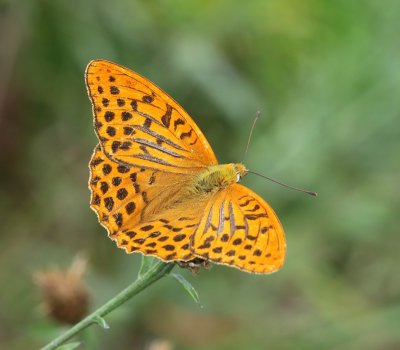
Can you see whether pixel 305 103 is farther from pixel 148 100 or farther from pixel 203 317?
pixel 148 100

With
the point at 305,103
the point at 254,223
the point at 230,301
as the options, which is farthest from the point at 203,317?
the point at 254,223

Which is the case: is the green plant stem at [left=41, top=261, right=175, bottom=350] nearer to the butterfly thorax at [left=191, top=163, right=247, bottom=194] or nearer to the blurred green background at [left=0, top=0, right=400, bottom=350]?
the butterfly thorax at [left=191, top=163, right=247, bottom=194]

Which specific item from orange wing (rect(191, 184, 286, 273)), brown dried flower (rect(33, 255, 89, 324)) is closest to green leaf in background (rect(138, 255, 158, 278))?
orange wing (rect(191, 184, 286, 273))

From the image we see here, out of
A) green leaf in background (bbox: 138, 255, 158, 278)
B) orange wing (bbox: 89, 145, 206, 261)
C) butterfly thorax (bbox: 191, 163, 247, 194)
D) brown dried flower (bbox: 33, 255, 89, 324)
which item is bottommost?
brown dried flower (bbox: 33, 255, 89, 324)

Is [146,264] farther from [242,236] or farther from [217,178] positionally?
[217,178]

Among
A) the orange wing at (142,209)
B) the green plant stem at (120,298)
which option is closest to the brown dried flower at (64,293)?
the orange wing at (142,209)

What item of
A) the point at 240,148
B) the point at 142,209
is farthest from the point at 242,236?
the point at 240,148

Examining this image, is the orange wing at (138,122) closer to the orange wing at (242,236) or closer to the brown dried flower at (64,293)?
the orange wing at (242,236)

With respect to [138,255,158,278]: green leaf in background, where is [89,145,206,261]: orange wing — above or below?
above
